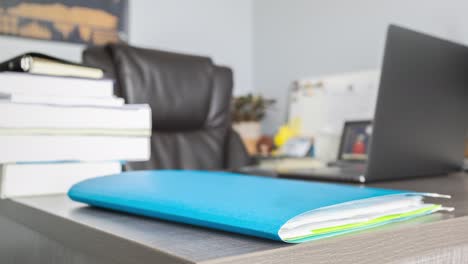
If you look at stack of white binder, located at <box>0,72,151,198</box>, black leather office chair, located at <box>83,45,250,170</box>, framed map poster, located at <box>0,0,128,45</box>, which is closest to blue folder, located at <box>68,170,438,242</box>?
stack of white binder, located at <box>0,72,151,198</box>

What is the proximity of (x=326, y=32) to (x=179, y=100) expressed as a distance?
1.09 m

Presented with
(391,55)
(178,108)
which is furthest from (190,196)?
(178,108)

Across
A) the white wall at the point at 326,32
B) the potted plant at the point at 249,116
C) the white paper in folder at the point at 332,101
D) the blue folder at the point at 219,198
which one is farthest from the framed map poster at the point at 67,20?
the blue folder at the point at 219,198

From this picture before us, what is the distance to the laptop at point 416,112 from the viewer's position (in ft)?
2.93

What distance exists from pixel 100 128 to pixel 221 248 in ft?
1.66

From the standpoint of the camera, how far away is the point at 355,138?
2.20 m

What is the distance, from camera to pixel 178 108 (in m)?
2.08

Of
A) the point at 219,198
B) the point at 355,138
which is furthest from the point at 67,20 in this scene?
the point at 219,198

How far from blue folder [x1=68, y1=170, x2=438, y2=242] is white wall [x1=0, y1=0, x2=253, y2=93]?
211 cm

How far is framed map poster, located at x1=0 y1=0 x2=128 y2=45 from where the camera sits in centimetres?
251

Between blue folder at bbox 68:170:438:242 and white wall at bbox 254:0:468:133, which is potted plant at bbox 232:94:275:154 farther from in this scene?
blue folder at bbox 68:170:438:242

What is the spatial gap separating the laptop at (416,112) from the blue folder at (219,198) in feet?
1.02

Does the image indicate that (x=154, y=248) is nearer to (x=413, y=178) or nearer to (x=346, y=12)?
(x=413, y=178)

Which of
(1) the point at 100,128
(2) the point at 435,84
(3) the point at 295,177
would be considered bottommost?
(3) the point at 295,177
